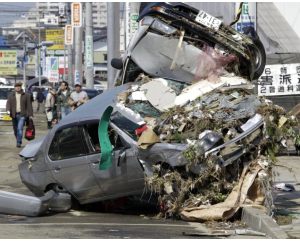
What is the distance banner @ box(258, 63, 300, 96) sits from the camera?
795 inches

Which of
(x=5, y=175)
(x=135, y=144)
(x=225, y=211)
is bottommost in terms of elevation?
(x=5, y=175)

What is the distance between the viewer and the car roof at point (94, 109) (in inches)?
422

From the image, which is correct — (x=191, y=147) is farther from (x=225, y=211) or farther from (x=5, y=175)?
(x=5, y=175)

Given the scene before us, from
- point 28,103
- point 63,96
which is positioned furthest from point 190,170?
point 63,96

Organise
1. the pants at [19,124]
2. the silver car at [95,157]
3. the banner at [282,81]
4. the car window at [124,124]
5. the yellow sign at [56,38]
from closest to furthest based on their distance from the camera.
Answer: the silver car at [95,157]
the car window at [124,124]
the banner at [282,81]
the pants at [19,124]
the yellow sign at [56,38]

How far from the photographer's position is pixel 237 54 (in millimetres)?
11586

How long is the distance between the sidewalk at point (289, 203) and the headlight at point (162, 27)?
101 inches

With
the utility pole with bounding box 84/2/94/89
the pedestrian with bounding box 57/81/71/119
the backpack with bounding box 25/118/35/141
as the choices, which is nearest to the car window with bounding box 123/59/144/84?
the backpack with bounding box 25/118/35/141

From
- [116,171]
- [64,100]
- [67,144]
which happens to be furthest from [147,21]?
[64,100]

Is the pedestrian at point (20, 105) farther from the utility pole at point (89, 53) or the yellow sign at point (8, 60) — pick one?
the yellow sign at point (8, 60)

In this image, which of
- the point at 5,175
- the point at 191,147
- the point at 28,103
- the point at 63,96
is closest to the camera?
the point at 191,147

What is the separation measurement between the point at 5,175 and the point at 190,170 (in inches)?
285

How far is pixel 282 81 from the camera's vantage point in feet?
66.5

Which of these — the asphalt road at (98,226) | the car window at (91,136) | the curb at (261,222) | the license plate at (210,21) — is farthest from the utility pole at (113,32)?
the curb at (261,222)
